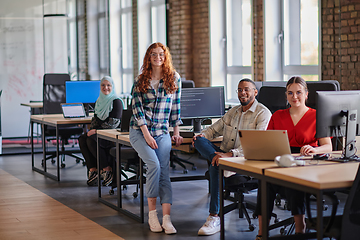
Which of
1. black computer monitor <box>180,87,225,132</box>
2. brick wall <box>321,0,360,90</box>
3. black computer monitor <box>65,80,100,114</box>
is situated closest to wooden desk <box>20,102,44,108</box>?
black computer monitor <box>65,80,100,114</box>

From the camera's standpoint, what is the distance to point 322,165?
278 cm

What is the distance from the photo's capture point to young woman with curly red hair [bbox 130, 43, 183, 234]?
12.5 ft

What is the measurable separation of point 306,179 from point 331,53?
3153 millimetres

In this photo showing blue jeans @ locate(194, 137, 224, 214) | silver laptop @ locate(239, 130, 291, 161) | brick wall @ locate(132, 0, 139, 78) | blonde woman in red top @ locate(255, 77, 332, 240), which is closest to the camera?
silver laptop @ locate(239, 130, 291, 161)

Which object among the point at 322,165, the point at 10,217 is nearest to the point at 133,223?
the point at 10,217

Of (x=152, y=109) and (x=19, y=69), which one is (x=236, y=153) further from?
(x=19, y=69)

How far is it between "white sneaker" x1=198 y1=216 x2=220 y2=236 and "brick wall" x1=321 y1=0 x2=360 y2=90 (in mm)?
2087

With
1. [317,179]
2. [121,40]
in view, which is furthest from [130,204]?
[121,40]

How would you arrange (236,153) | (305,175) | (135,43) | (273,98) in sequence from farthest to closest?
(135,43), (273,98), (236,153), (305,175)

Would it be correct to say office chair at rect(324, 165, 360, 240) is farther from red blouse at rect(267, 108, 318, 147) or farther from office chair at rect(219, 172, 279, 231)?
office chair at rect(219, 172, 279, 231)

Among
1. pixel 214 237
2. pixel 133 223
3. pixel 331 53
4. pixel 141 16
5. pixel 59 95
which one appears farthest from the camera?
pixel 141 16

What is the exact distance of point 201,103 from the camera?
4586 mm

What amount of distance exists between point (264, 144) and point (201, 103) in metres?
1.76

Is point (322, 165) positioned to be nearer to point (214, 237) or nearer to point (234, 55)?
point (214, 237)
